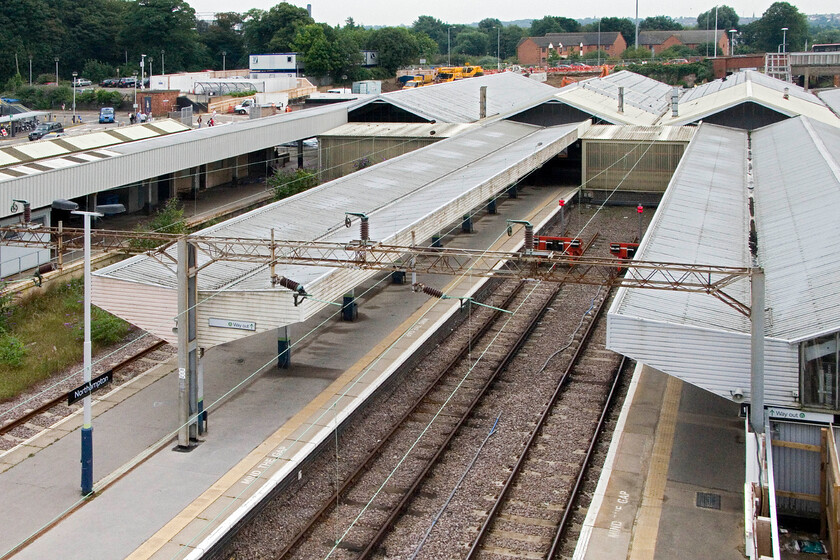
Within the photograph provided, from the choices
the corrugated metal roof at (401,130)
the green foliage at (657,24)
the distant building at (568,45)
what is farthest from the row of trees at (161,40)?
the green foliage at (657,24)

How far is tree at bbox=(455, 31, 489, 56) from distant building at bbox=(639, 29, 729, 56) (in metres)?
26.4

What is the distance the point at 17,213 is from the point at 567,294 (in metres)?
15.2

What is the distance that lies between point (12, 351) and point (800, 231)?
17145mm

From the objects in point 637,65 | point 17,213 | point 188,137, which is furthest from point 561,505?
point 637,65

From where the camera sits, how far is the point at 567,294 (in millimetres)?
27375

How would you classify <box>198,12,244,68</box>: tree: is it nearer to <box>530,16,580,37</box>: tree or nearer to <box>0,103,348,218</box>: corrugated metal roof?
<box>0,103,348,218</box>: corrugated metal roof

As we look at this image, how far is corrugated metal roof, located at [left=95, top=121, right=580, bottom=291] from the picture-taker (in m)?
17.9

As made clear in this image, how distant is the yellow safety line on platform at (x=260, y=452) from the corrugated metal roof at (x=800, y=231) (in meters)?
8.11

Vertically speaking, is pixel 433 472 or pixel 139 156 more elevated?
pixel 139 156

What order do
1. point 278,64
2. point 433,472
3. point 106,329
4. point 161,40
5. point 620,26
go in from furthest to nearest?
point 620,26
point 161,40
point 278,64
point 106,329
point 433,472

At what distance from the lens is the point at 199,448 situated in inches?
622

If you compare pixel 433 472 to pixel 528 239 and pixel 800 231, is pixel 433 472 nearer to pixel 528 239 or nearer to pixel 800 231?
pixel 528 239

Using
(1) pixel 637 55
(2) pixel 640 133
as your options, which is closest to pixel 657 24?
(1) pixel 637 55

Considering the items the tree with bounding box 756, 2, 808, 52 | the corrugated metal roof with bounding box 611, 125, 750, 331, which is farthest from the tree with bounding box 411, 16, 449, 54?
the corrugated metal roof with bounding box 611, 125, 750, 331
